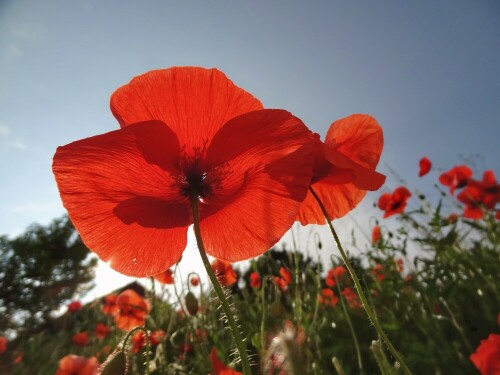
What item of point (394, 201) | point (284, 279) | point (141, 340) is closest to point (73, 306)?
point (141, 340)

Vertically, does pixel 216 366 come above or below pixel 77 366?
below

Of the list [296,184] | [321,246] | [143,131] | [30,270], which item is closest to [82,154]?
[143,131]

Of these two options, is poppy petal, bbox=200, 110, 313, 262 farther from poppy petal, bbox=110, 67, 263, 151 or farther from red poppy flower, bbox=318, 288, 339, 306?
red poppy flower, bbox=318, 288, 339, 306

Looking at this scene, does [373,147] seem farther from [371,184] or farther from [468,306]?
[468,306]

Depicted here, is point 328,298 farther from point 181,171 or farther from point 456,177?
point 181,171

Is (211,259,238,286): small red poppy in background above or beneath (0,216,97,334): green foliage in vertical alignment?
beneath

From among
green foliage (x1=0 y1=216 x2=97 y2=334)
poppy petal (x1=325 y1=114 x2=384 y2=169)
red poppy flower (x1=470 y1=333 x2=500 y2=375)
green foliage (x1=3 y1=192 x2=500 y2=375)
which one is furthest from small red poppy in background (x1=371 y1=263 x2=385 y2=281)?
green foliage (x1=0 y1=216 x2=97 y2=334)
